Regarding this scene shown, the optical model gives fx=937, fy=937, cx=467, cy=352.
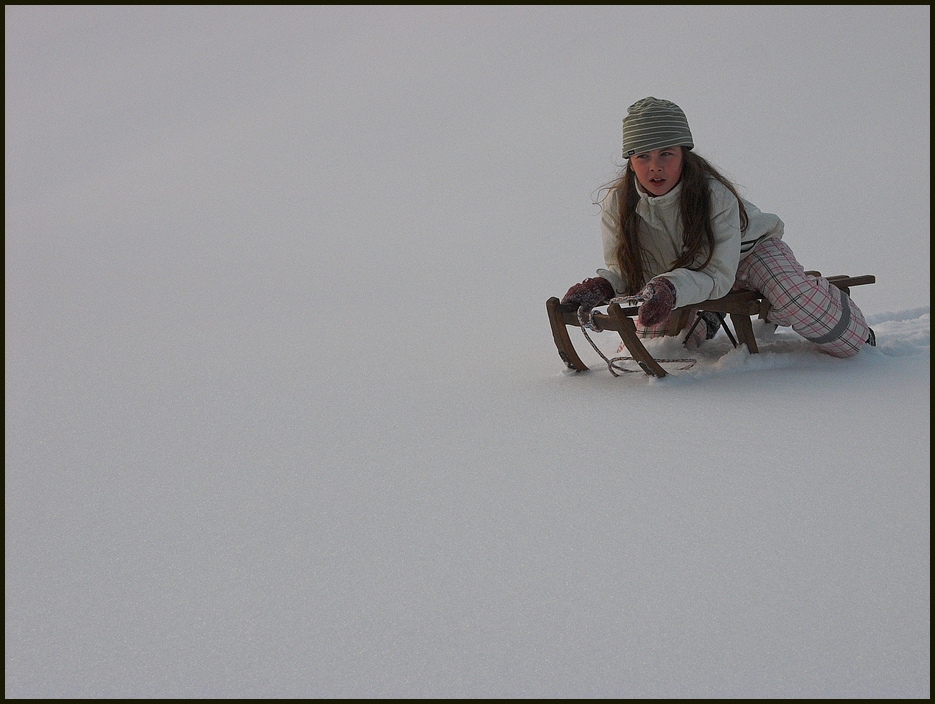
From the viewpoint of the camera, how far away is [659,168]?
236 cm

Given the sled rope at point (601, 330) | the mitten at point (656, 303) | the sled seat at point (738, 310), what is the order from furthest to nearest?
1. the sled seat at point (738, 310)
2. the sled rope at point (601, 330)
3. the mitten at point (656, 303)

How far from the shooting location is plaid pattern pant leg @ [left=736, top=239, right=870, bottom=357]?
96.4 inches

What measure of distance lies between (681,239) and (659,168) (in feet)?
0.64

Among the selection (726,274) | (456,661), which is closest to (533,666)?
(456,661)

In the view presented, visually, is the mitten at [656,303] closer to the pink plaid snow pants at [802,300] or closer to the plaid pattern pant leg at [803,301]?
the pink plaid snow pants at [802,300]

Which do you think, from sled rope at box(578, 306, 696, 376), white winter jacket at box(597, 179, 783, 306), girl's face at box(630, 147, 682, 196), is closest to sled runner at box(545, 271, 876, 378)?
sled rope at box(578, 306, 696, 376)

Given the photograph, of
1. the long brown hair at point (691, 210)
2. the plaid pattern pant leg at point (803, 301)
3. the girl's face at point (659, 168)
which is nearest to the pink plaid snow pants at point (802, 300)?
the plaid pattern pant leg at point (803, 301)

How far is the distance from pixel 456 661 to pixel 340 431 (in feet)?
3.69

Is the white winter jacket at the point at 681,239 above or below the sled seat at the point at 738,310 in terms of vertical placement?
above

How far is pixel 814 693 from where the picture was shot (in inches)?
44.4

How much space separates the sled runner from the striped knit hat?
403mm

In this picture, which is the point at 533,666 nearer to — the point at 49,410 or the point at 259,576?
the point at 259,576

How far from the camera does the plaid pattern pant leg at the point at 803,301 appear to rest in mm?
2449

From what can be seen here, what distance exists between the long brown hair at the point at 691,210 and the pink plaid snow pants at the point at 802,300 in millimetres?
126
